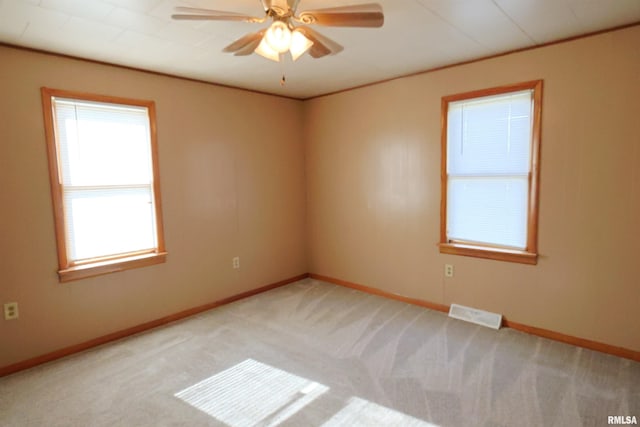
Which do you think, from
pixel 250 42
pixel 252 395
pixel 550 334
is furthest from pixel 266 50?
pixel 550 334

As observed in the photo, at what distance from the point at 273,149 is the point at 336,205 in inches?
40.4


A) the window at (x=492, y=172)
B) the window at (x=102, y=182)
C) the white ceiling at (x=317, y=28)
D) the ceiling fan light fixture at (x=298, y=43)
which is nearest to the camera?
the ceiling fan light fixture at (x=298, y=43)

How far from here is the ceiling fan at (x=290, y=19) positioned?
1649 mm

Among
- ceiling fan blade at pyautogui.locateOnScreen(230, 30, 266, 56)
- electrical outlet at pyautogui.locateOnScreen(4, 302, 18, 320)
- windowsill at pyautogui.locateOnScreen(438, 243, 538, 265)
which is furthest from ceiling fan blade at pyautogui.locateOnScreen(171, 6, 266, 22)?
windowsill at pyautogui.locateOnScreen(438, 243, 538, 265)

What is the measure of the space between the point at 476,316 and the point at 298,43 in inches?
109

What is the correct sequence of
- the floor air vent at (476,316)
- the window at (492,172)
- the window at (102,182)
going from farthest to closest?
1. the floor air vent at (476,316)
2. the window at (492,172)
3. the window at (102,182)

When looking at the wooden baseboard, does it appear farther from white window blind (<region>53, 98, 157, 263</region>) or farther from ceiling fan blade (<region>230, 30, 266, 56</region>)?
ceiling fan blade (<region>230, 30, 266, 56</region>)

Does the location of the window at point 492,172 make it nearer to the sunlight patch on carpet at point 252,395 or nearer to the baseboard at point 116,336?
the sunlight patch on carpet at point 252,395

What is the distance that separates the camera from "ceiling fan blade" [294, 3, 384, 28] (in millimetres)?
1642

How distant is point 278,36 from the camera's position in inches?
69.4

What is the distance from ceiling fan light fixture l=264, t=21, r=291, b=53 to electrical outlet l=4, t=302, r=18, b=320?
260 cm

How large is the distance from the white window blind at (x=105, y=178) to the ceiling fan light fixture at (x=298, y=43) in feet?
6.25

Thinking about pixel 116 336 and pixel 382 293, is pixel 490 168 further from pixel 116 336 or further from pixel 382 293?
pixel 116 336

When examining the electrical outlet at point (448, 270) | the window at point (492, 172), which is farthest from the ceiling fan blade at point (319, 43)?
the electrical outlet at point (448, 270)
